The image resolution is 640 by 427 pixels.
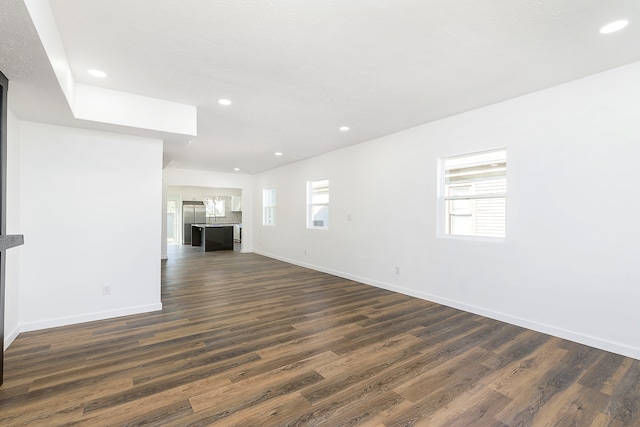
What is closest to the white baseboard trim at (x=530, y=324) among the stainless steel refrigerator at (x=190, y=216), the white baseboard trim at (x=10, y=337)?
the white baseboard trim at (x=10, y=337)

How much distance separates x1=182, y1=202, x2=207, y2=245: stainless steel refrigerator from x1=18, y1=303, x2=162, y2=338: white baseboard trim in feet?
29.2

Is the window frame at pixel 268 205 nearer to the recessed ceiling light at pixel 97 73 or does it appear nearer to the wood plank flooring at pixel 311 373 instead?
the wood plank flooring at pixel 311 373

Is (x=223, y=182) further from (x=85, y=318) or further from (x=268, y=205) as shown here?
(x=85, y=318)

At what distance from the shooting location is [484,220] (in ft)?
12.3

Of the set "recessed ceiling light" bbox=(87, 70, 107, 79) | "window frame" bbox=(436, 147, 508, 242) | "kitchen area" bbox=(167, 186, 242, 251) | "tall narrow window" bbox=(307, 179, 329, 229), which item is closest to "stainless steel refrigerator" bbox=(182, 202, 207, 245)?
"kitchen area" bbox=(167, 186, 242, 251)

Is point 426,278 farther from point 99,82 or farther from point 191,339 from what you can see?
point 99,82

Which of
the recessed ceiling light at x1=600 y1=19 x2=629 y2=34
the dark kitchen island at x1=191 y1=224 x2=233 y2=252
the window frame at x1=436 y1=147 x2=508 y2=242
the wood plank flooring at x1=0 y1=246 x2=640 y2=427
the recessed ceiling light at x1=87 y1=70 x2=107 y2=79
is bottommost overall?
the wood plank flooring at x1=0 y1=246 x2=640 y2=427

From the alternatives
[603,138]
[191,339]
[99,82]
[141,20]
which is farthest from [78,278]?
[603,138]

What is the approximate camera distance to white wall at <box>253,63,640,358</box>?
2.65 meters

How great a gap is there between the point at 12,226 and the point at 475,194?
5.16 m

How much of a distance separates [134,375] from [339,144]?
458cm

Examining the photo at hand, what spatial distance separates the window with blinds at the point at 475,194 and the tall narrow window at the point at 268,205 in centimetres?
563

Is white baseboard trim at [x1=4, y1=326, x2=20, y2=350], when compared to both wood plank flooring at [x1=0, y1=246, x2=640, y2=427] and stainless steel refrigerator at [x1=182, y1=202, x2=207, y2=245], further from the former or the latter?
stainless steel refrigerator at [x1=182, y1=202, x2=207, y2=245]

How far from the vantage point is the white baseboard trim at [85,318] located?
312 cm
